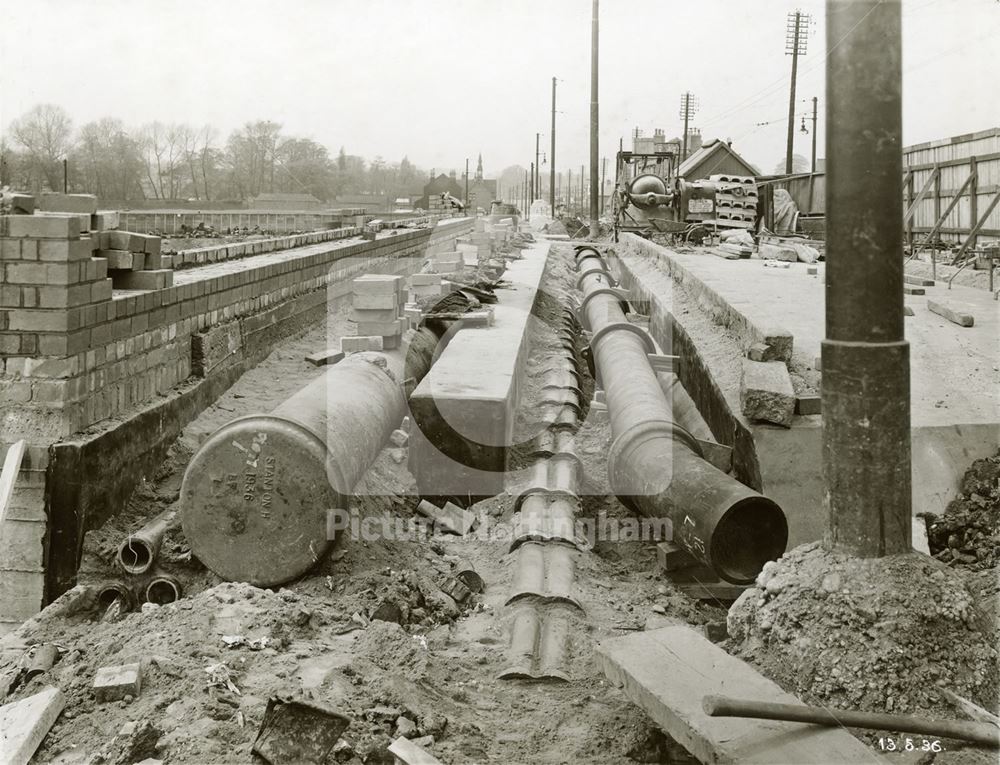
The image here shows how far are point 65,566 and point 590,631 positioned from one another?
9.14ft

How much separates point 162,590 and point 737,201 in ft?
64.0

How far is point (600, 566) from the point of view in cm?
532

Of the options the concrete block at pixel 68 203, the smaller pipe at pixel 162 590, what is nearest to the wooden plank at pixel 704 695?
the smaller pipe at pixel 162 590

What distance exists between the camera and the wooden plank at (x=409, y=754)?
2.70m

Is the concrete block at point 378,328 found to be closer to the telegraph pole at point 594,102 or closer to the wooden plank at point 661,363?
the wooden plank at point 661,363

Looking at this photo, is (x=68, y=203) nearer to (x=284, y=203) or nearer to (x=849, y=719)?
(x=849, y=719)

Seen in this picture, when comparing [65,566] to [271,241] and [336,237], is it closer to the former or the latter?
[271,241]

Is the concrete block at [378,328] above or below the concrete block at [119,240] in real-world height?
below

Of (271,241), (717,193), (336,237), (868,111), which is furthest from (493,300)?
(717,193)

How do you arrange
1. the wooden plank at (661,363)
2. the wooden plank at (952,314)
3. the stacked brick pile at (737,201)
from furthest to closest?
the stacked brick pile at (737,201)
the wooden plank at (661,363)
the wooden plank at (952,314)

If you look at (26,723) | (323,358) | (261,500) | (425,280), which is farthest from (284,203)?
(26,723)

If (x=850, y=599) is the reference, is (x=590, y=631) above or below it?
below

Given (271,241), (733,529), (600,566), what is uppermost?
(271,241)

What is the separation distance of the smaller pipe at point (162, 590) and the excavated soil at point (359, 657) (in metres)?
0.06
